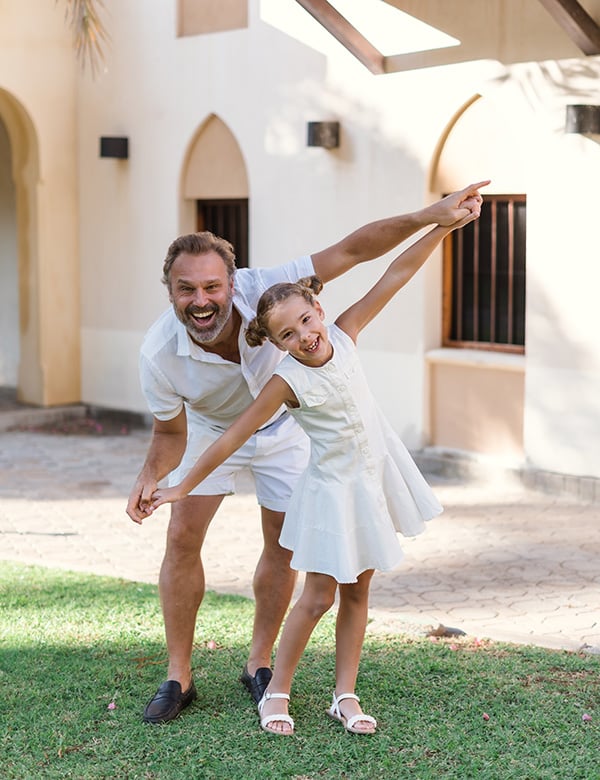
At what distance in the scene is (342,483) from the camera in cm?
427

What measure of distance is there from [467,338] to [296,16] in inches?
129

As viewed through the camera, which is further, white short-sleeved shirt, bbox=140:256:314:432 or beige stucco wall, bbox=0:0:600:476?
beige stucco wall, bbox=0:0:600:476

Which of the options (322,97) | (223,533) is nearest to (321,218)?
(322,97)

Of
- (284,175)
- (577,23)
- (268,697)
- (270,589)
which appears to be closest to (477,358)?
(284,175)

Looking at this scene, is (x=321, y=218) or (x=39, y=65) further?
(x=39, y=65)

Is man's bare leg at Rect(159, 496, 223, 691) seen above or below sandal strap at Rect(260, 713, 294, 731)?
above

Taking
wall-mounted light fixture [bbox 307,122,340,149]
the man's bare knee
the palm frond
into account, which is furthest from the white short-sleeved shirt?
wall-mounted light fixture [bbox 307,122,340,149]

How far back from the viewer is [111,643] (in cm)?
547

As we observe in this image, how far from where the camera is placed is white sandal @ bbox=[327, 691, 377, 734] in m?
4.30

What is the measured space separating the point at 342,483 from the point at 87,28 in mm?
7023

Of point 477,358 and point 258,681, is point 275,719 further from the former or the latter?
point 477,358

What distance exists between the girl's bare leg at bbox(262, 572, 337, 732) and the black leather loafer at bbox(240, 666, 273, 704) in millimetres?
263

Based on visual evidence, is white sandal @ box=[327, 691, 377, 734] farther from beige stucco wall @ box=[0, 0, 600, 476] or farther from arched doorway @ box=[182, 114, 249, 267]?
arched doorway @ box=[182, 114, 249, 267]

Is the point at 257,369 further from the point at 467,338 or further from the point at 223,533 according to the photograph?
the point at 467,338
